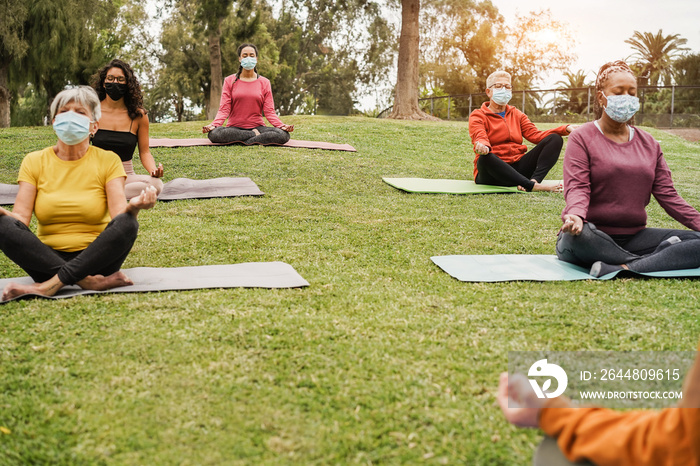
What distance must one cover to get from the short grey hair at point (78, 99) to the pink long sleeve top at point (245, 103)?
540 cm

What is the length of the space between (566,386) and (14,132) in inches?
445

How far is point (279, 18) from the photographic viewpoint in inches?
1292

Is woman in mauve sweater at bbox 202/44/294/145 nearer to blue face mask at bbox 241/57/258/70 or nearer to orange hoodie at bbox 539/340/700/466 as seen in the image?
blue face mask at bbox 241/57/258/70

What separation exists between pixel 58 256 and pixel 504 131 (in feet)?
16.3

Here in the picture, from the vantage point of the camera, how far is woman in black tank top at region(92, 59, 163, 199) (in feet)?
16.9

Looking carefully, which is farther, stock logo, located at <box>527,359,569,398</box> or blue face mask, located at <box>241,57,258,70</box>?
blue face mask, located at <box>241,57,258,70</box>

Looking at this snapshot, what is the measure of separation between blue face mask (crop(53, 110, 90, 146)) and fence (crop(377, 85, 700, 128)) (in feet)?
54.3

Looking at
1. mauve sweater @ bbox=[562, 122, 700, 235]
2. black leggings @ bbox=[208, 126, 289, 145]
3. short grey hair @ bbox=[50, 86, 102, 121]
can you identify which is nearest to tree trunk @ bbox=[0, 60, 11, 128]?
black leggings @ bbox=[208, 126, 289, 145]

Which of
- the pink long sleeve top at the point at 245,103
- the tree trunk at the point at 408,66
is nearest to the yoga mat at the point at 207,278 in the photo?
the pink long sleeve top at the point at 245,103

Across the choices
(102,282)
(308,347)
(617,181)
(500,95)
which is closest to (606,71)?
(617,181)

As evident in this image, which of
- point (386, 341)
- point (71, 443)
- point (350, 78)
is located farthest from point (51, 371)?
point (350, 78)

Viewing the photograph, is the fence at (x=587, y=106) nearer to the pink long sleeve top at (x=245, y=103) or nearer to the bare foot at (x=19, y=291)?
the pink long sleeve top at (x=245, y=103)

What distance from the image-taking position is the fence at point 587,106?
66.5ft

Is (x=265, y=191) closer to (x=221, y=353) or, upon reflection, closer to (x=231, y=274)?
(x=231, y=274)
